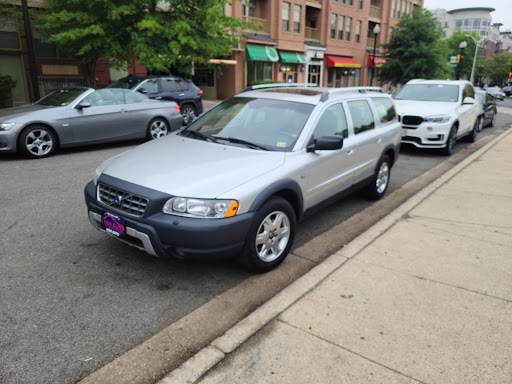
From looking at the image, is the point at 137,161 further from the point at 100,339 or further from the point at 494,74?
the point at 494,74

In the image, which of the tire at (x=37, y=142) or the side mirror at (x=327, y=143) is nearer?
the side mirror at (x=327, y=143)

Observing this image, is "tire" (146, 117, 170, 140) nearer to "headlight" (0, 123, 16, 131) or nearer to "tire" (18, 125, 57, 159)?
"tire" (18, 125, 57, 159)

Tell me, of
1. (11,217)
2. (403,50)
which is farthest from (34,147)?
(403,50)

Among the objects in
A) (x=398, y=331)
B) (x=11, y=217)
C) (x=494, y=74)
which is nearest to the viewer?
(x=398, y=331)

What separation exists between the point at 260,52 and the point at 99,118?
76.3 feet

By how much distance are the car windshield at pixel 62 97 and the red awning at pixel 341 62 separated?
3141 centimetres

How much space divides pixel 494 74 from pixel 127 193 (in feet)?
333

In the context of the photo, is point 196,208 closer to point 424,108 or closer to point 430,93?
point 424,108

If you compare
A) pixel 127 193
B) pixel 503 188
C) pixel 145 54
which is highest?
pixel 145 54

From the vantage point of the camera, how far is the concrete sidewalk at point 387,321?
2590mm

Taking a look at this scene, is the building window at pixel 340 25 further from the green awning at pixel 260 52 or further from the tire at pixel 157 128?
the tire at pixel 157 128

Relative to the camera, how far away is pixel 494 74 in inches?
3450

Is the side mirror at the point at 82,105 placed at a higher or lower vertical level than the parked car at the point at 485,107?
higher

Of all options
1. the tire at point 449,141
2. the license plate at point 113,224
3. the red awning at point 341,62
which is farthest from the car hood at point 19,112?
the red awning at point 341,62
